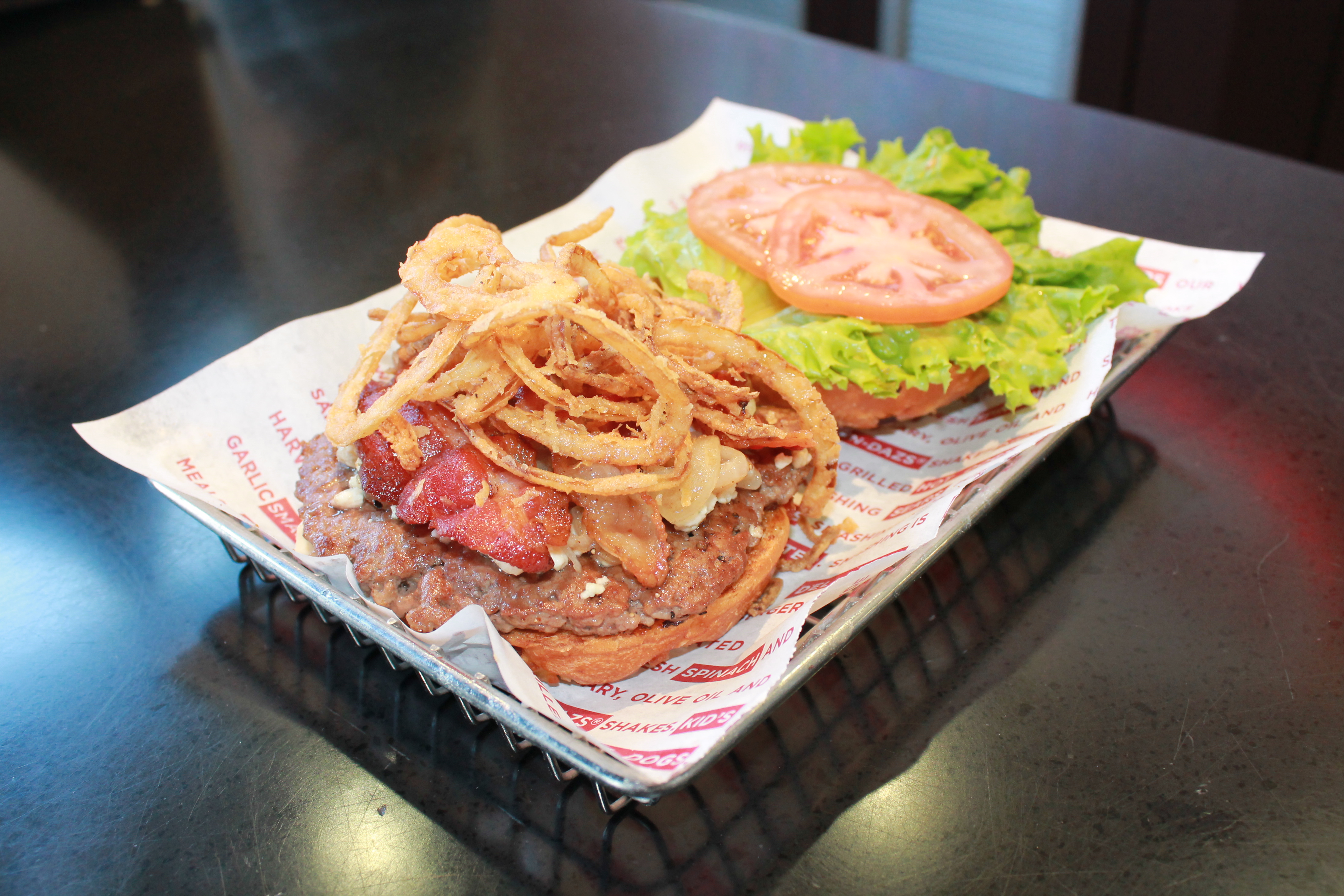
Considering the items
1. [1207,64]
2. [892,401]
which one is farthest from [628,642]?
[1207,64]

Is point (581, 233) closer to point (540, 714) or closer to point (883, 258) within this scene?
point (883, 258)

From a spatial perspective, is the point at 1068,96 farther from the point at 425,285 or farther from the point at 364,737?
the point at 364,737

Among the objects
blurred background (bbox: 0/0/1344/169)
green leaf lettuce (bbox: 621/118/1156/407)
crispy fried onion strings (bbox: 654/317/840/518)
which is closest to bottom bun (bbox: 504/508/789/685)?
crispy fried onion strings (bbox: 654/317/840/518)

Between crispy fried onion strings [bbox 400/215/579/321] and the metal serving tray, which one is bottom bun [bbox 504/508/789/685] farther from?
crispy fried onion strings [bbox 400/215/579/321]

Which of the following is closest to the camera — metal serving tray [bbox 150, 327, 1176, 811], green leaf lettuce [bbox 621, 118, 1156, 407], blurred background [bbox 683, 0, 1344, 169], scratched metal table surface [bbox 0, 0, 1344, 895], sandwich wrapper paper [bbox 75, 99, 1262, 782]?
metal serving tray [bbox 150, 327, 1176, 811]

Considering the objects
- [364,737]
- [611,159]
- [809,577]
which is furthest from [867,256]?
[611,159]

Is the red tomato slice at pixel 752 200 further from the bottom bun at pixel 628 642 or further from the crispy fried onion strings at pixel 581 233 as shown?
the bottom bun at pixel 628 642
